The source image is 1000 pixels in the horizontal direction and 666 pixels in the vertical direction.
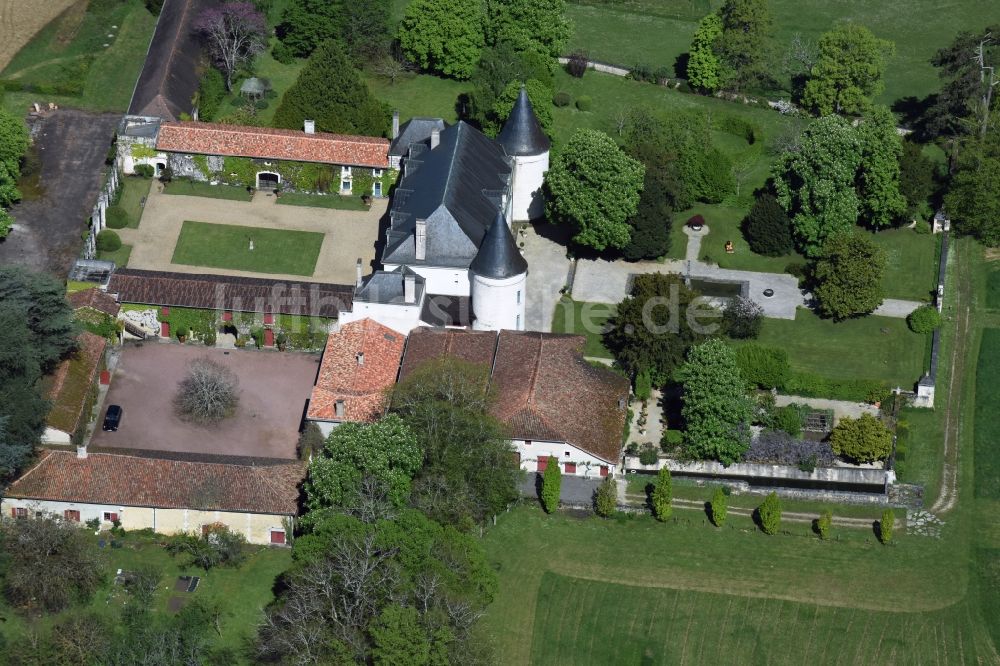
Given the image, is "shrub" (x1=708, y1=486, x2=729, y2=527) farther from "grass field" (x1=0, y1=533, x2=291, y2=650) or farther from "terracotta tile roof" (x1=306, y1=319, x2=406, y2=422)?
"grass field" (x1=0, y1=533, x2=291, y2=650)

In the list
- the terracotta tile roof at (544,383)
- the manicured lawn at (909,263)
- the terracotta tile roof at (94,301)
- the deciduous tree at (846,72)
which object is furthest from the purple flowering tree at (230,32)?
the manicured lawn at (909,263)

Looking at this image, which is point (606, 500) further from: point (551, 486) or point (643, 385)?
point (643, 385)

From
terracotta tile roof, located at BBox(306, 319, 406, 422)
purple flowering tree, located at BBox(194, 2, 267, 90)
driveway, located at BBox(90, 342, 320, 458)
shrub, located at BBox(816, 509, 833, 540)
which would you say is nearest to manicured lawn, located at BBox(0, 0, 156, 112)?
purple flowering tree, located at BBox(194, 2, 267, 90)

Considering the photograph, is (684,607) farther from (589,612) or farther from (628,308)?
(628,308)

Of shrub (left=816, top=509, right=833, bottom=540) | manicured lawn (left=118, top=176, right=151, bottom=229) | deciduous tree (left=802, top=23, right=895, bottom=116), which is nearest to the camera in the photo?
shrub (left=816, top=509, right=833, bottom=540)

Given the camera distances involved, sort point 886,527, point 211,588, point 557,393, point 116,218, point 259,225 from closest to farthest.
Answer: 1. point 211,588
2. point 886,527
3. point 557,393
4. point 116,218
5. point 259,225

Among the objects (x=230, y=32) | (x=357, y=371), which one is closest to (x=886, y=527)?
(x=357, y=371)

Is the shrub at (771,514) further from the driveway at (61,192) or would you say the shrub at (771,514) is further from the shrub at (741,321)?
the driveway at (61,192)
